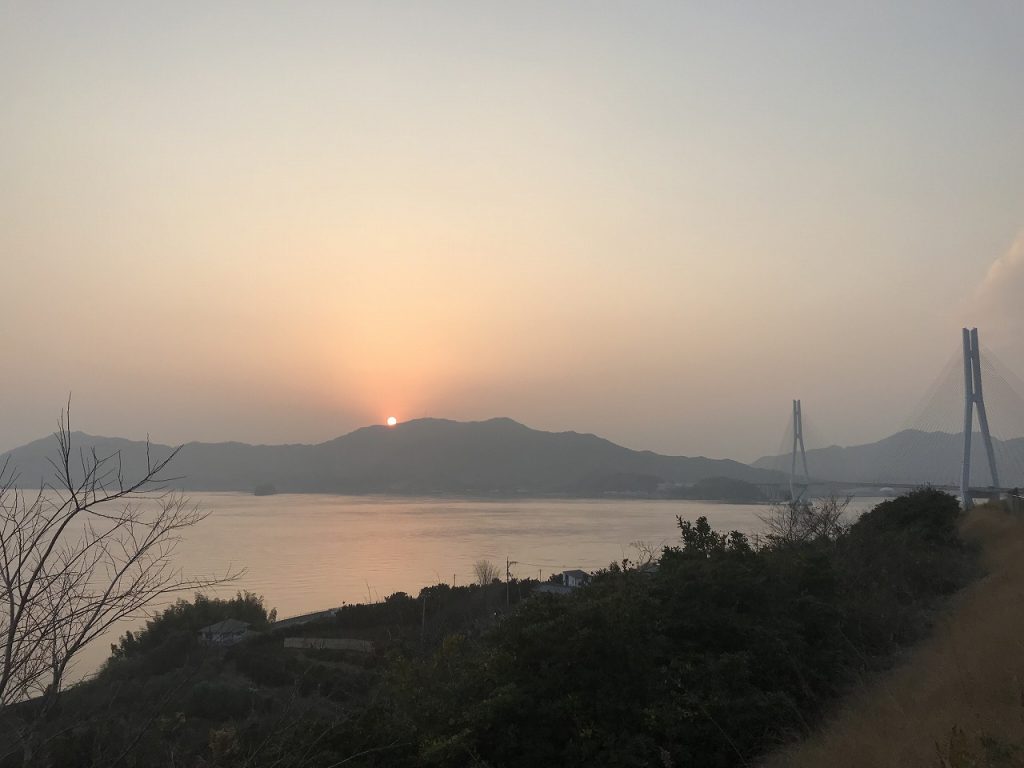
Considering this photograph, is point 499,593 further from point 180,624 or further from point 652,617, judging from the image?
point 652,617

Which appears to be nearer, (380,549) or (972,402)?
(972,402)

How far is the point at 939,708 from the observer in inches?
191

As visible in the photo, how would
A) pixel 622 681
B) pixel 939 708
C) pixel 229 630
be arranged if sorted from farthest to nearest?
pixel 229 630
pixel 622 681
pixel 939 708

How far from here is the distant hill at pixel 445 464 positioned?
477 feet

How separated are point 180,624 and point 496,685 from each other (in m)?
24.2

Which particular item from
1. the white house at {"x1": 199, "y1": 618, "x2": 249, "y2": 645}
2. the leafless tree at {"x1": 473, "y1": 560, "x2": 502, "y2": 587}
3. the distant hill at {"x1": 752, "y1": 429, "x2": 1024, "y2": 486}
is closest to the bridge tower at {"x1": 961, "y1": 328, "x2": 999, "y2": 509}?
the distant hill at {"x1": 752, "y1": 429, "x2": 1024, "y2": 486}

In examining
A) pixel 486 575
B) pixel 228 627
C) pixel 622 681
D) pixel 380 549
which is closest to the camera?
pixel 622 681

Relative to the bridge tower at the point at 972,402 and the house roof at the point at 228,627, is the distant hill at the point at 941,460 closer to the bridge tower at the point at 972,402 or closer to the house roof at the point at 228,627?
the bridge tower at the point at 972,402

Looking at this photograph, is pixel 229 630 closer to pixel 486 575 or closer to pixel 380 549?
pixel 486 575

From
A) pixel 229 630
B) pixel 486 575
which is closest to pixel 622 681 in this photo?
pixel 229 630

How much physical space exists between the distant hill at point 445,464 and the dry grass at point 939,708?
124140 mm

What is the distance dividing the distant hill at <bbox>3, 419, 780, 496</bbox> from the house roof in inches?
4247

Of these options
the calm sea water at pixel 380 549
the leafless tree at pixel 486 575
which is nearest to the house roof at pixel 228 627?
the calm sea water at pixel 380 549

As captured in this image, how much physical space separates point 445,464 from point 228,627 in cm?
14017
